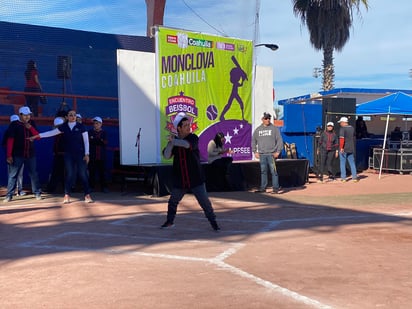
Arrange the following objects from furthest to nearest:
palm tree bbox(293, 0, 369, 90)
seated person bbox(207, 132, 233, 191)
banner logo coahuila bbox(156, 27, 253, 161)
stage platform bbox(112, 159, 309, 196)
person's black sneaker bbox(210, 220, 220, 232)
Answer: palm tree bbox(293, 0, 369, 90) < banner logo coahuila bbox(156, 27, 253, 161) < seated person bbox(207, 132, 233, 191) < stage platform bbox(112, 159, 309, 196) < person's black sneaker bbox(210, 220, 220, 232)

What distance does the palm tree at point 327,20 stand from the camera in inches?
1144

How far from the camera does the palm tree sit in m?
29.0

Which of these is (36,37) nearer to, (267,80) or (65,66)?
(65,66)

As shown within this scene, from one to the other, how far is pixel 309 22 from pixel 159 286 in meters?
27.3

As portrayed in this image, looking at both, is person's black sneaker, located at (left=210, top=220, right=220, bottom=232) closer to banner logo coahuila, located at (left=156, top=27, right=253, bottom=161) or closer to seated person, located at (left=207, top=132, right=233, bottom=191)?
seated person, located at (left=207, top=132, right=233, bottom=191)

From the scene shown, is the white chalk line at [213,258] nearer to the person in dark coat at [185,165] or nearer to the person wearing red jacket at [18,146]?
the person in dark coat at [185,165]

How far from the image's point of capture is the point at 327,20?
2966 centimetres

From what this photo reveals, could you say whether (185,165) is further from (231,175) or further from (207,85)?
(207,85)

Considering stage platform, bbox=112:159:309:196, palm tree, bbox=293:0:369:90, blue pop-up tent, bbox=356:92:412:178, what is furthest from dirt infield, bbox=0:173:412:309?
palm tree, bbox=293:0:369:90

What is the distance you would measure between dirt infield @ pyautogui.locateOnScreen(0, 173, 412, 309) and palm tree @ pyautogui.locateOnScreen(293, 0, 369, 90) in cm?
Result: 2059

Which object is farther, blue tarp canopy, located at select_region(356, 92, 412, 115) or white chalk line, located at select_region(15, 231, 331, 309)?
blue tarp canopy, located at select_region(356, 92, 412, 115)

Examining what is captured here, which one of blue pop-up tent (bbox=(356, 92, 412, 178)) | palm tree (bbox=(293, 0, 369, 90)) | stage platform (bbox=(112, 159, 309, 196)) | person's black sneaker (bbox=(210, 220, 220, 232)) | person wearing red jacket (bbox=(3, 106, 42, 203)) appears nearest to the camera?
person's black sneaker (bbox=(210, 220, 220, 232))

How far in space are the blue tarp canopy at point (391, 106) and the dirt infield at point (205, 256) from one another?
6410mm

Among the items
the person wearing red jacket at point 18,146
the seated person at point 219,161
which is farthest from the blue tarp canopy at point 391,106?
the person wearing red jacket at point 18,146
